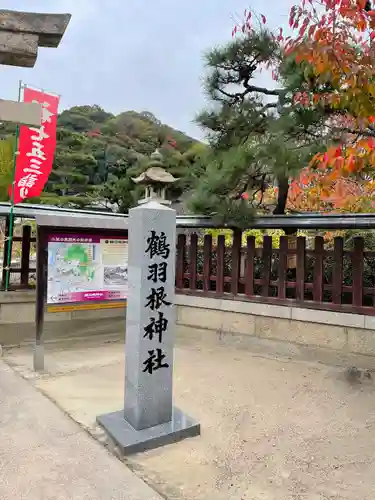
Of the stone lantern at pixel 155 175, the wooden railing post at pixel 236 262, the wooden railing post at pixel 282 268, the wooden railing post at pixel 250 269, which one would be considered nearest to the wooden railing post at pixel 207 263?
the wooden railing post at pixel 236 262

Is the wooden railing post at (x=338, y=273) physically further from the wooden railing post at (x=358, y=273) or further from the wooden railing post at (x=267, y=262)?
the wooden railing post at (x=267, y=262)

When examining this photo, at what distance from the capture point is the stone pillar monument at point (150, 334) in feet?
10.6

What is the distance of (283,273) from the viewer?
5.42 meters

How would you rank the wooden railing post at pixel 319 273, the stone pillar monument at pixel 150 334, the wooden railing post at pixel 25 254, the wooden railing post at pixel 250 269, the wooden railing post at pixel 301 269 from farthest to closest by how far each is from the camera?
the wooden railing post at pixel 25 254 → the wooden railing post at pixel 250 269 → the wooden railing post at pixel 301 269 → the wooden railing post at pixel 319 273 → the stone pillar monument at pixel 150 334

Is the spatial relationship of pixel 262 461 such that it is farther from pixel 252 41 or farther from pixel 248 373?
pixel 252 41

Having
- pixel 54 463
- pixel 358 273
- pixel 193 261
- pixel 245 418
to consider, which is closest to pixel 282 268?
pixel 358 273

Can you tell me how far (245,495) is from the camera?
2.48 meters

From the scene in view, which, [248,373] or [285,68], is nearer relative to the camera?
[248,373]

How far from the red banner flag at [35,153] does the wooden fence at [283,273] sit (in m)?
2.92

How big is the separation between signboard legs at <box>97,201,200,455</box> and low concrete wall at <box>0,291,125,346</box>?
3.04 meters

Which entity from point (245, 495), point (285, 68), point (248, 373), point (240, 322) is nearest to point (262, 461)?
point (245, 495)

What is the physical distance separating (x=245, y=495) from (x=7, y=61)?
3636 mm

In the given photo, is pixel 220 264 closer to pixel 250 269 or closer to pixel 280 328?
pixel 250 269

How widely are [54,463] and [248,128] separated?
4.61m
